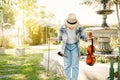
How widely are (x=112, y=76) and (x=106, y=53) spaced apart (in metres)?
5.17

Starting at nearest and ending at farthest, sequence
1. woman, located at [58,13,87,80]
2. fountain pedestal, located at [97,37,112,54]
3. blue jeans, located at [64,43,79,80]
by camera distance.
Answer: woman, located at [58,13,87,80]
blue jeans, located at [64,43,79,80]
fountain pedestal, located at [97,37,112,54]

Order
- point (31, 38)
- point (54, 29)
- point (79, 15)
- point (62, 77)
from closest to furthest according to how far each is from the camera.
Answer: point (62, 77) < point (31, 38) < point (79, 15) < point (54, 29)

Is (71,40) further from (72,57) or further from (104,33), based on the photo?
(104,33)

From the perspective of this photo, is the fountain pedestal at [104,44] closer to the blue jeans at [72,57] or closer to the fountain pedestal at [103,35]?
the fountain pedestal at [103,35]

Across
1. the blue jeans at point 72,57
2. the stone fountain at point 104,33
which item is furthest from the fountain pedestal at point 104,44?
the blue jeans at point 72,57

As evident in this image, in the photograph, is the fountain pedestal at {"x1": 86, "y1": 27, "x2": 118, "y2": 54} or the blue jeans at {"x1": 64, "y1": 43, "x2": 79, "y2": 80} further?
the fountain pedestal at {"x1": 86, "y1": 27, "x2": 118, "y2": 54}

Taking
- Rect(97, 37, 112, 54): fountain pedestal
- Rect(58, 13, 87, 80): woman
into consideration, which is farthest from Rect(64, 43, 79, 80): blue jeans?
Rect(97, 37, 112, 54): fountain pedestal

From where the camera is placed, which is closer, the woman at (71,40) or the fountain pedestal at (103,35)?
the woman at (71,40)

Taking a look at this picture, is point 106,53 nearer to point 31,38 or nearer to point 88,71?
point 88,71

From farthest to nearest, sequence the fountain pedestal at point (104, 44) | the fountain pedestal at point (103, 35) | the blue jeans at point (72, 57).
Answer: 1. the fountain pedestal at point (104, 44)
2. the fountain pedestal at point (103, 35)
3. the blue jeans at point (72, 57)

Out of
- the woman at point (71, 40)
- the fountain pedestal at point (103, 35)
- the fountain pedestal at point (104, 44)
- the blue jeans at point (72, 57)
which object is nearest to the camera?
the woman at point (71, 40)

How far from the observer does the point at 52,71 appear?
11016 mm

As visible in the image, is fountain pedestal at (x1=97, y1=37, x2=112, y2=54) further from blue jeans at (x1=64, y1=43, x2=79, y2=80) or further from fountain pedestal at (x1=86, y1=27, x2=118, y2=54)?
blue jeans at (x1=64, y1=43, x2=79, y2=80)

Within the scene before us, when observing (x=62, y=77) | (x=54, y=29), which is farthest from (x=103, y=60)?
(x=54, y=29)
